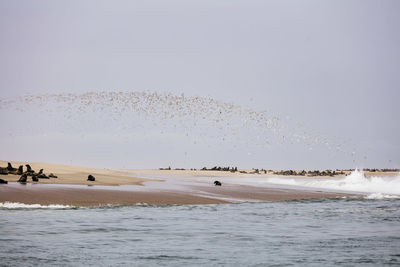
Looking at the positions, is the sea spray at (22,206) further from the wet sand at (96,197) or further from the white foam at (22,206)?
the wet sand at (96,197)

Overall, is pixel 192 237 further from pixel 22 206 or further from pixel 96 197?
pixel 96 197

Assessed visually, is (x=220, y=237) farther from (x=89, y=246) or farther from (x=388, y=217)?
(x=388, y=217)

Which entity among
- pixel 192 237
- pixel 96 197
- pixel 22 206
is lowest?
pixel 192 237

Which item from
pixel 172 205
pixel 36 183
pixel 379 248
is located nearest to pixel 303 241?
pixel 379 248

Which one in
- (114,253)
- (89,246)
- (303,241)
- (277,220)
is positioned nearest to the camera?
(114,253)

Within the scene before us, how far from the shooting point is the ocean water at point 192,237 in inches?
511

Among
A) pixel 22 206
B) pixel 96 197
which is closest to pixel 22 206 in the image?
pixel 22 206

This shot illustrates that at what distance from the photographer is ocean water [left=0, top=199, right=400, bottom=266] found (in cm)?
1298

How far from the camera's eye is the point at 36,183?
32094 mm

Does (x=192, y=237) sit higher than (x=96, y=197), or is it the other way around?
(x=96, y=197)

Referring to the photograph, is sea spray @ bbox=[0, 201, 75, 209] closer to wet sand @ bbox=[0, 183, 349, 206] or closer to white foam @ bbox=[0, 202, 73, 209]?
white foam @ bbox=[0, 202, 73, 209]

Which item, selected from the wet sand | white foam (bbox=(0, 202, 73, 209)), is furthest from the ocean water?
the wet sand

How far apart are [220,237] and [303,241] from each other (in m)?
2.57

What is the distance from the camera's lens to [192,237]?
54.6 ft
